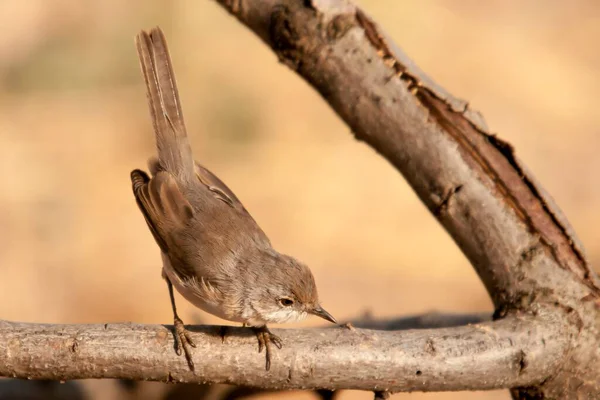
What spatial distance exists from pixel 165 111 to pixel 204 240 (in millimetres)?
806

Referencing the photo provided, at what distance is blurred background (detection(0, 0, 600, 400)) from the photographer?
771 centimetres

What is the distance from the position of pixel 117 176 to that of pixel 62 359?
6.01m

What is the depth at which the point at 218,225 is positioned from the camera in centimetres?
379

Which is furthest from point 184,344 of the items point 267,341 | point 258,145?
point 258,145

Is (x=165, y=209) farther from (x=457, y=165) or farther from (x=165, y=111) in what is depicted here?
(x=457, y=165)

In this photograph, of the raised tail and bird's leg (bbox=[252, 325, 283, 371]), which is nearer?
bird's leg (bbox=[252, 325, 283, 371])

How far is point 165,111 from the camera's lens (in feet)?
13.5

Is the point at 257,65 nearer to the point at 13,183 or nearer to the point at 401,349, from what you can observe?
the point at 13,183

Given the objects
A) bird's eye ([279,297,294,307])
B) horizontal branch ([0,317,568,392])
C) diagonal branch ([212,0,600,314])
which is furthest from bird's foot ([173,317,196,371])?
diagonal branch ([212,0,600,314])

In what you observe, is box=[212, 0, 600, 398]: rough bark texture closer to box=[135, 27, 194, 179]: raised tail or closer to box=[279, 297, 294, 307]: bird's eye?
box=[135, 27, 194, 179]: raised tail

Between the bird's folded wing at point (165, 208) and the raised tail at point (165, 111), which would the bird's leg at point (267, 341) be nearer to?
the bird's folded wing at point (165, 208)

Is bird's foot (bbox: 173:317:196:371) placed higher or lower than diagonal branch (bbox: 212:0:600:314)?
lower

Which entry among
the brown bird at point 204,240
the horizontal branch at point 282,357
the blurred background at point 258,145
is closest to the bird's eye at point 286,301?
the brown bird at point 204,240

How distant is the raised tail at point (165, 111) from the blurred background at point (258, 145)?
255 centimetres
